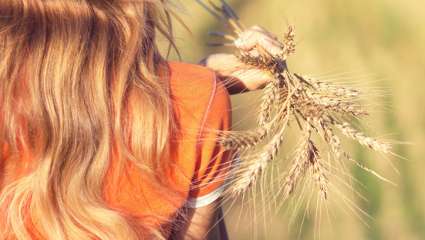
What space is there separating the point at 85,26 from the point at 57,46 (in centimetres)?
6

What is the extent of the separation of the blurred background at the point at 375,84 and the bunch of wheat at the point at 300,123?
1107mm

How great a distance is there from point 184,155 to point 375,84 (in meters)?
1.12

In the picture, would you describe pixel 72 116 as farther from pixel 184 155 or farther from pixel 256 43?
pixel 256 43

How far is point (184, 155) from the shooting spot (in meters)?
1.53

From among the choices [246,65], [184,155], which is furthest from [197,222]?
[246,65]

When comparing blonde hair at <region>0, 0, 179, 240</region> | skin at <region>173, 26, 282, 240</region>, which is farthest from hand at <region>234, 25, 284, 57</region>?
blonde hair at <region>0, 0, 179, 240</region>

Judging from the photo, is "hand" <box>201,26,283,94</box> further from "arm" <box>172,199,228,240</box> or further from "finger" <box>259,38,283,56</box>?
"arm" <box>172,199,228,240</box>

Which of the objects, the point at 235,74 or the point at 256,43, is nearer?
the point at 256,43

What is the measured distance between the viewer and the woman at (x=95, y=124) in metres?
1.43

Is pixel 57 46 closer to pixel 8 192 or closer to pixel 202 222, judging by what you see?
pixel 8 192

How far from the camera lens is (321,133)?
54.1 inches

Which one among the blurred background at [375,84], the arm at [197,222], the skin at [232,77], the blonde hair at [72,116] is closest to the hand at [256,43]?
the skin at [232,77]

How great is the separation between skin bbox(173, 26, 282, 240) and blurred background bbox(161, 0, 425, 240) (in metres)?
0.75

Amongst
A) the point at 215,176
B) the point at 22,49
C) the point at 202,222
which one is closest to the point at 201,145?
the point at 215,176
